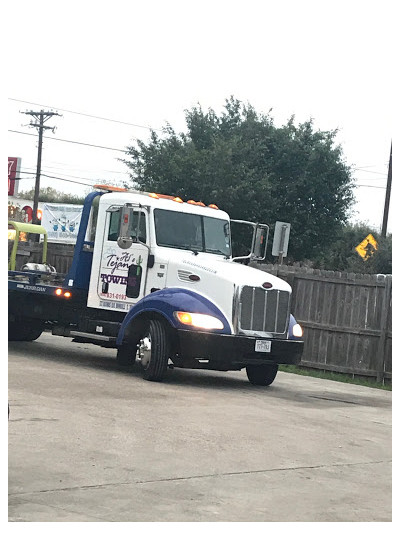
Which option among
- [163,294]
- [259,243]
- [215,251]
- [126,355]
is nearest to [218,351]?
[163,294]

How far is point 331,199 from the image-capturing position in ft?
127

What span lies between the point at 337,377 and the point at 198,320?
445 cm

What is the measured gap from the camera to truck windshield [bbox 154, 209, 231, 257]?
13.8 meters

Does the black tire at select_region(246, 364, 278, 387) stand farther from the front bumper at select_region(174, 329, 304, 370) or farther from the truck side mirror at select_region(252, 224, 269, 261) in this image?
the truck side mirror at select_region(252, 224, 269, 261)

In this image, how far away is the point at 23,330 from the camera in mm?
16328

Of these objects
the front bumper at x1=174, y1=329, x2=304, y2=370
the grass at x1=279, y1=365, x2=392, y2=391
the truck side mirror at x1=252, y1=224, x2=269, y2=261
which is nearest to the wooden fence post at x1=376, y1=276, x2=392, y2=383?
the grass at x1=279, y1=365, x2=392, y2=391

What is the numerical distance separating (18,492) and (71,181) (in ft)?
127

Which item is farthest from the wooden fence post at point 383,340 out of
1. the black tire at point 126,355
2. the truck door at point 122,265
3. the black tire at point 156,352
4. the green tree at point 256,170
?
the green tree at point 256,170

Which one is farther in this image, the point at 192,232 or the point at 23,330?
the point at 23,330

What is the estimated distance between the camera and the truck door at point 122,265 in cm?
1371

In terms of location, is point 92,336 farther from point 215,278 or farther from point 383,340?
point 383,340

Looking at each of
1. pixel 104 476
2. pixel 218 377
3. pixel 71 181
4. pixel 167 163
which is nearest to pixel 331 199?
pixel 167 163
